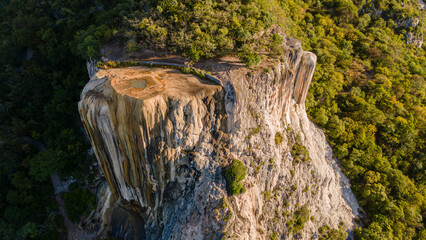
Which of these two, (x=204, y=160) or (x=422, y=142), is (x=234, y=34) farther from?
(x=422, y=142)

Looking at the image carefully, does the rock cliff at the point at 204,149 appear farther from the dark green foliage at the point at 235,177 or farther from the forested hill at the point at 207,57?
the forested hill at the point at 207,57

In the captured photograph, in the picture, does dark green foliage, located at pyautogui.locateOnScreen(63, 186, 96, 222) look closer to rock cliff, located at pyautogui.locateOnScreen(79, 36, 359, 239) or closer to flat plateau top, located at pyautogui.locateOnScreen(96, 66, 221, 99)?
rock cliff, located at pyautogui.locateOnScreen(79, 36, 359, 239)

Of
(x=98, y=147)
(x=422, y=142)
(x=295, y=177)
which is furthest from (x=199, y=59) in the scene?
(x=422, y=142)

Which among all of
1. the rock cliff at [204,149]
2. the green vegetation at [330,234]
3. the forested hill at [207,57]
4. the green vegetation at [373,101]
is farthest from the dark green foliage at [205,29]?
the green vegetation at [330,234]

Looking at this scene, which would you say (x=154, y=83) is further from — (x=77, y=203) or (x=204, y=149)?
(x=77, y=203)

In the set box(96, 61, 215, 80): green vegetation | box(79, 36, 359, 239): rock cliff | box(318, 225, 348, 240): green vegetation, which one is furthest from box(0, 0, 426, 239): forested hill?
box(79, 36, 359, 239): rock cliff

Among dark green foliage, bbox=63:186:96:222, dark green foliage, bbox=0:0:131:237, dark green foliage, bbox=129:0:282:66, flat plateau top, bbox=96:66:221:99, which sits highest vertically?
dark green foliage, bbox=129:0:282:66

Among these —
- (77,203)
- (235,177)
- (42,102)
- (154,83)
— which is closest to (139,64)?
(154,83)
